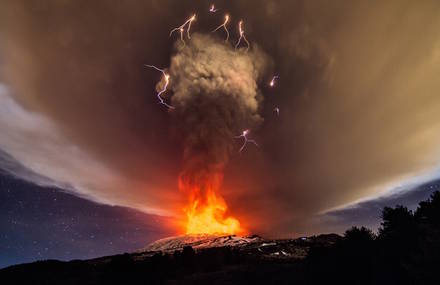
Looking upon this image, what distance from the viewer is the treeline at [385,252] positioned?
32.9m

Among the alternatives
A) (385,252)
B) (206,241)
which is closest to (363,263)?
(385,252)

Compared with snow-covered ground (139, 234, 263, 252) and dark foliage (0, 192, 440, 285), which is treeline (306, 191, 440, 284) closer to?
dark foliage (0, 192, 440, 285)

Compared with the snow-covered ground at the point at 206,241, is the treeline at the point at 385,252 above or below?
below

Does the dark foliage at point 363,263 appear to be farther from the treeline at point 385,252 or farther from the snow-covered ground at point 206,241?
the snow-covered ground at point 206,241

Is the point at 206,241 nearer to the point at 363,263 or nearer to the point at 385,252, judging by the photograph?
the point at 363,263

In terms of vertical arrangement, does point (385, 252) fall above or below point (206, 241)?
below

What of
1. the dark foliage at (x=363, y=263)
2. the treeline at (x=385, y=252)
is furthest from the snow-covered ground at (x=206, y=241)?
the treeline at (x=385, y=252)

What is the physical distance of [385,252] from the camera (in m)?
37.7

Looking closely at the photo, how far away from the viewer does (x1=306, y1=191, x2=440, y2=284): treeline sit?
1295 inches

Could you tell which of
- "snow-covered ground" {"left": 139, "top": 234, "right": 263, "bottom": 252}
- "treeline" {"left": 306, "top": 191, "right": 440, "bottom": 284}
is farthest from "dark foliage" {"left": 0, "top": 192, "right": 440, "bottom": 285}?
"snow-covered ground" {"left": 139, "top": 234, "right": 263, "bottom": 252}

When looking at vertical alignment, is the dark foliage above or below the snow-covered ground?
below

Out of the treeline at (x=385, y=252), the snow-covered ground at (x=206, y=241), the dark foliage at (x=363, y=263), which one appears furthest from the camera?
the snow-covered ground at (x=206, y=241)

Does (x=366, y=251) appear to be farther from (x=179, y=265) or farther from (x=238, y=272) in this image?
(x=179, y=265)

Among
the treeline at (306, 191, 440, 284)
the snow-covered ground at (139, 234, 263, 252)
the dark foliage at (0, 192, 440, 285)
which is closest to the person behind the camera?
the dark foliage at (0, 192, 440, 285)
